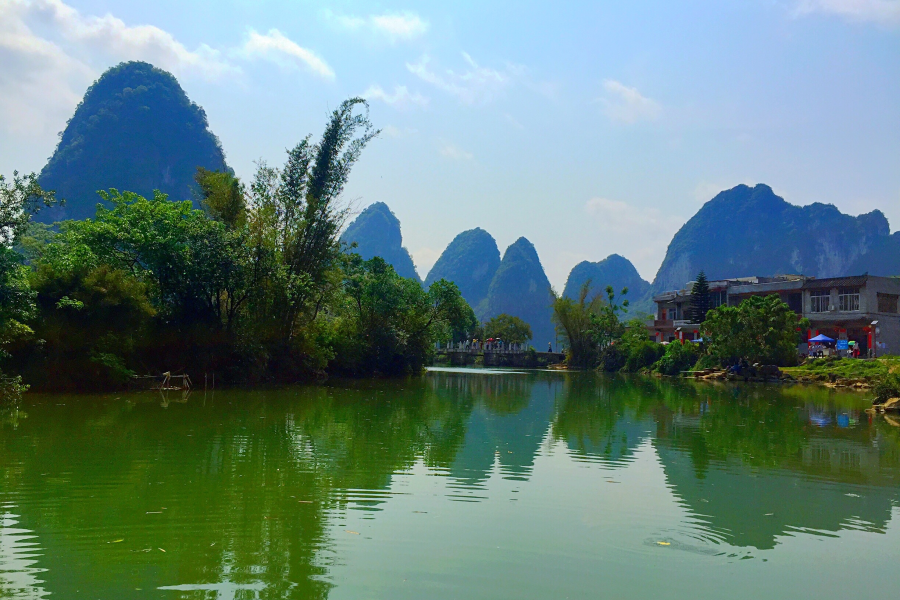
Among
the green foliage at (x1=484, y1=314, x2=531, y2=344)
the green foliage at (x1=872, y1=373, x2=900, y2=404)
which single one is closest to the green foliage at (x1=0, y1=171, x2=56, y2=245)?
the green foliage at (x1=872, y1=373, x2=900, y2=404)

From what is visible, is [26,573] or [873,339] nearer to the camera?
[26,573]

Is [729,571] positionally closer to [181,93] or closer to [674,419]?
[674,419]

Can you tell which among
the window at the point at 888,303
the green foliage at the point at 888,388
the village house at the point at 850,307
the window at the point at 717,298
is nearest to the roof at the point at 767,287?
the village house at the point at 850,307

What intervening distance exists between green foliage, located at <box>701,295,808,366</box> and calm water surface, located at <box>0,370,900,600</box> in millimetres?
26494

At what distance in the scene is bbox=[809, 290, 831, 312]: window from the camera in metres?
45.5

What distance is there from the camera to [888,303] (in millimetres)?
43656

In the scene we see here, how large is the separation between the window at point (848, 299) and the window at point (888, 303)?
1.31m

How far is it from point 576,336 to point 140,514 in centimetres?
5723

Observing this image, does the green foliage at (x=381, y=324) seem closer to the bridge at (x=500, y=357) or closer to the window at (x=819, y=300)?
the window at (x=819, y=300)

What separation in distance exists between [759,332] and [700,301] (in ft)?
55.8

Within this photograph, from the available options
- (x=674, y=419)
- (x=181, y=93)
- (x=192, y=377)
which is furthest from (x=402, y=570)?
(x=181, y=93)

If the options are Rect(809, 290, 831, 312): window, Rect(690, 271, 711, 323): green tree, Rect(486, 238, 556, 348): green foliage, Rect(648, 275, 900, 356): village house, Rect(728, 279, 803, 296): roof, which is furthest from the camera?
Rect(486, 238, 556, 348): green foliage

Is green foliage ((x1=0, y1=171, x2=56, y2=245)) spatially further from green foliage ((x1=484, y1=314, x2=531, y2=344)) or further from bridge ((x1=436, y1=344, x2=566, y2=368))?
green foliage ((x1=484, y1=314, x2=531, y2=344))

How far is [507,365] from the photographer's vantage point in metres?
67.0
